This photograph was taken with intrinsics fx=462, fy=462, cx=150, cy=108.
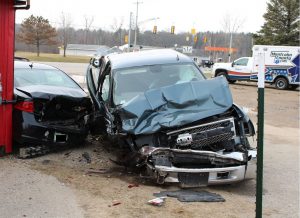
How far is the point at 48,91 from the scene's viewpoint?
748cm

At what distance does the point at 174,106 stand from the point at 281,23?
145 ft

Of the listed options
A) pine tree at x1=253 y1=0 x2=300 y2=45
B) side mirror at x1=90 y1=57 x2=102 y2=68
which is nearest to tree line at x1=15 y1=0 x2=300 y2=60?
pine tree at x1=253 y1=0 x2=300 y2=45

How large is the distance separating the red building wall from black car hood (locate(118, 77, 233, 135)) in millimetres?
1840

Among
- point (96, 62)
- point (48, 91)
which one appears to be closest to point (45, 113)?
point (48, 91)

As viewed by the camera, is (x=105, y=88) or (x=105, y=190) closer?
(x=105, y=190)

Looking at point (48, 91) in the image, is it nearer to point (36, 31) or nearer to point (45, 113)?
point (45, 113)

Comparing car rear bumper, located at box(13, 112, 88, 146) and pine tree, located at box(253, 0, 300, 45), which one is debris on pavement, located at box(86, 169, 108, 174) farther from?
pine tree, located at box(253, 0, 300, 45)

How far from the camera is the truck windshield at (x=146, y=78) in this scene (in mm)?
7258

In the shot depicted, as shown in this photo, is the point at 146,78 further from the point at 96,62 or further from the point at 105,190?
the point at 105,190

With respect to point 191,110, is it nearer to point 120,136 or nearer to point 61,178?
point 120,136

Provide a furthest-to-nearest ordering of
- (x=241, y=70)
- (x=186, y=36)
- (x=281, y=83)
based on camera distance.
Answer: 1. (x=186, y=36)
2. (x=241, y=70)
3. (x=281, y=83)

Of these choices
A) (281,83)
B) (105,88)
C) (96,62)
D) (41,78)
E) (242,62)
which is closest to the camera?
(105,88)

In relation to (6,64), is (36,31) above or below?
above

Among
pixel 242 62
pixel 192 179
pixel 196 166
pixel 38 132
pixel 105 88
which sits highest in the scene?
pixel 242 62
